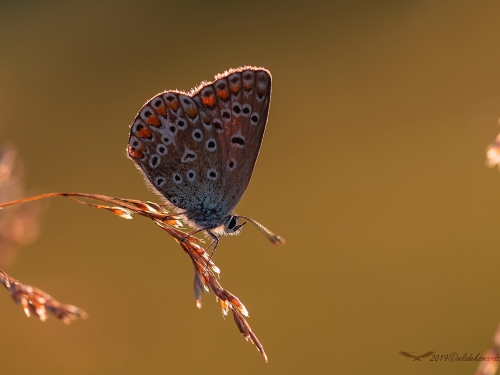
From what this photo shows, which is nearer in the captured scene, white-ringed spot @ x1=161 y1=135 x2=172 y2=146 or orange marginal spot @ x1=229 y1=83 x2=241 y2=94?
orange marginal spot @ x1=229 y1=83 x2=241 y2=94

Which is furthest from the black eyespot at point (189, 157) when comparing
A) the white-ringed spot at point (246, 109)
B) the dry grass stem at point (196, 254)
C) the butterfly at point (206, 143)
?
the dry grass stem at point (196, 254)

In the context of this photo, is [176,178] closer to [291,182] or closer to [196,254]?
[196,254]

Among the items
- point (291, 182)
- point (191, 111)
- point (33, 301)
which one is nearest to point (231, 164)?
point (191, 111)

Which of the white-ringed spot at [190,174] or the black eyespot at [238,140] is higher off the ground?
the black eyespot at [238,140]

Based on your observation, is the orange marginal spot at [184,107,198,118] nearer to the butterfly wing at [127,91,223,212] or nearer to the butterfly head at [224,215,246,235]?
the butterfly wing at [127,91,223,212]

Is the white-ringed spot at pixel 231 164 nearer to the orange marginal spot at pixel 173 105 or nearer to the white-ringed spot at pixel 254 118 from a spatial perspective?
the white-ringed spot at pixel 254 118

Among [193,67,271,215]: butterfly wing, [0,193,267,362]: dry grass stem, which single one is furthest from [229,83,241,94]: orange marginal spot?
[0,193,267,362]: dry grass stem
